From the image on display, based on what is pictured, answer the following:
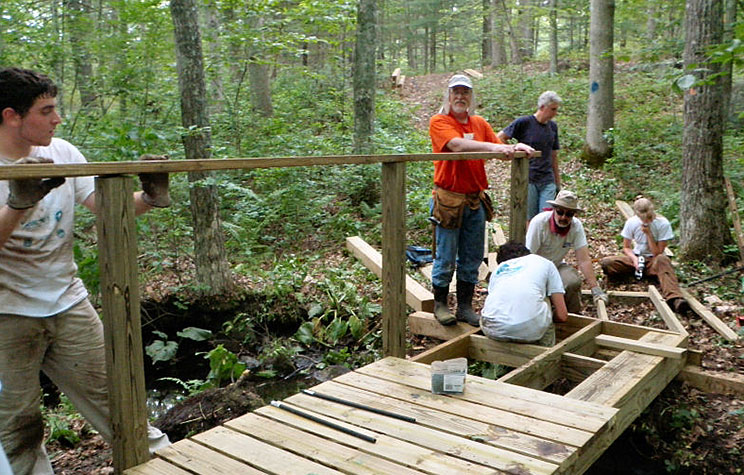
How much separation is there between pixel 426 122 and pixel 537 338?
468 inches

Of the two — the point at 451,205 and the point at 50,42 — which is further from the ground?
the point at 50,42

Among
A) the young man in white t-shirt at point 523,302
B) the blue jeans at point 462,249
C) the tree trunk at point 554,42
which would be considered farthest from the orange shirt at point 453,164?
the tree trunk at point 554,42

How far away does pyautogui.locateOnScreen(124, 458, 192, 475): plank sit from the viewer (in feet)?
8.20

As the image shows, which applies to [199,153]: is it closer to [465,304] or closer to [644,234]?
[465,304]

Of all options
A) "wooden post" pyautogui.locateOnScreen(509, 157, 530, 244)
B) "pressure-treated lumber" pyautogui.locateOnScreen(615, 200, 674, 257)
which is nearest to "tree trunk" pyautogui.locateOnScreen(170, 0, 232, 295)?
"wooden post" pyautogui.locateOnScreen(509, 157, 530, 244)

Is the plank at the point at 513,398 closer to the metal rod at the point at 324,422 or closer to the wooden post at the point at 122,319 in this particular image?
the metal rod at the point at 324,422

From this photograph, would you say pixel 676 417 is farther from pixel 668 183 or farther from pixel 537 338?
pixel 668 183

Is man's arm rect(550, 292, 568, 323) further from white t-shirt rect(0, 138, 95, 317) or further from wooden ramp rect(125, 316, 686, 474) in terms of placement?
white t-shirt rect(0, 138, 95, 317)

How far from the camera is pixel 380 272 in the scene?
720 centimetres

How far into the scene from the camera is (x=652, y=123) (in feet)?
40.3

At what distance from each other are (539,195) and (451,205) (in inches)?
97.4

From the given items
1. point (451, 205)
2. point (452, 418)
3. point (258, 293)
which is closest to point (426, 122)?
point (258, 293)

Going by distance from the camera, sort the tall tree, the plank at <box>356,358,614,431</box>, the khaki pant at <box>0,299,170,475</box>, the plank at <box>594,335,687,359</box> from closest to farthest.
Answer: the khaki pant at <box>0,299,170,475</box>, the plank at <box>356,358,614,431</box>, the plank at <box>594,335,687,359</box>, the tall tree

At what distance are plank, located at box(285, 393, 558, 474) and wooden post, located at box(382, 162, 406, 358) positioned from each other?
81 cm
